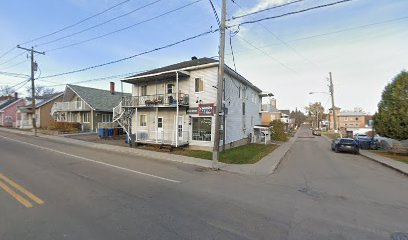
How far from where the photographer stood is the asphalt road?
4562 mm

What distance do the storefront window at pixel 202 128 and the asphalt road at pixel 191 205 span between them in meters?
7.57

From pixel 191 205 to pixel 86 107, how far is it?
31.6 meters

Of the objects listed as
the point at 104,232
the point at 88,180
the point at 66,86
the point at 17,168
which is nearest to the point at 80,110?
the point at 66,86

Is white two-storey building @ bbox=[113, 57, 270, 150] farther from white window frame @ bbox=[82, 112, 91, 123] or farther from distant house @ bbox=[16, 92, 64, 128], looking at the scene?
distant house @ bbox=[16, 92, 64, 128]

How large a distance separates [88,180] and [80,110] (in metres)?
29.1

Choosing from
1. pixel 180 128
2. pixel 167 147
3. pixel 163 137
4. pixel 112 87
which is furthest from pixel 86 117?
pixel 167 147

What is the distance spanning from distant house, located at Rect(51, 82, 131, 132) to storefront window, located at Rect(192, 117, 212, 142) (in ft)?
63.1

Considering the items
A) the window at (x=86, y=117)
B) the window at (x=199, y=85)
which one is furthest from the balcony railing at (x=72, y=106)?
the window at (x=199, y=85)

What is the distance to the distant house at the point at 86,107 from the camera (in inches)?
1291

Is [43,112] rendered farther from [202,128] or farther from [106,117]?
[202,128]

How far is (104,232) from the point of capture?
4.39 metres

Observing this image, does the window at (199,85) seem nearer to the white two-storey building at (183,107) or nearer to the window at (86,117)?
the white two-storey building at (183,107)

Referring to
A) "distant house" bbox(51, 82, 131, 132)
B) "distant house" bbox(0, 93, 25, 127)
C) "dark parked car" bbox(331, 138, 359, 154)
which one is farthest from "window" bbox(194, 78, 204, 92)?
"distant house" bbox(0, 93, 25, 127)

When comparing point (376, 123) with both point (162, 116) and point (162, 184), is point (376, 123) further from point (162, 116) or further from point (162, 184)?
point (162, 184)
